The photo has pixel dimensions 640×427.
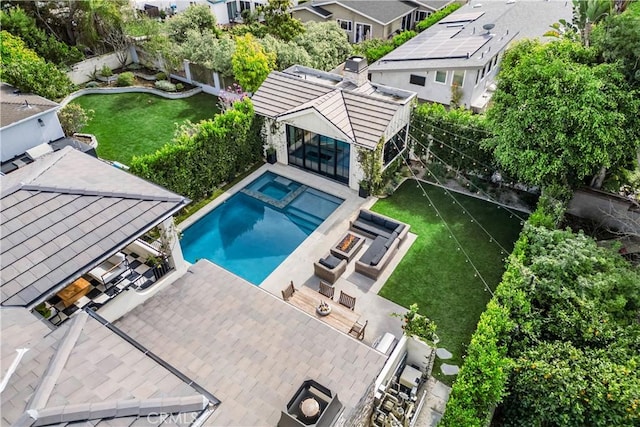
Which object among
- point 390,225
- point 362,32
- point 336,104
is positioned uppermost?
point 336,104

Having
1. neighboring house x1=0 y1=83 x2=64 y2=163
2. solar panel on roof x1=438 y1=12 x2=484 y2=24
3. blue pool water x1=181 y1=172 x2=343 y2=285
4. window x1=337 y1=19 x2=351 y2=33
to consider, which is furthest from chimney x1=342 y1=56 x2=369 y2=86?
window x1=337 y1=19 x2=351 y2=33

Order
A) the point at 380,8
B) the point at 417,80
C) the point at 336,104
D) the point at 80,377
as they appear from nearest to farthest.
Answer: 1. the point at 80,377
2. the point at 336,104
3. the point at 417,80
4. the point at 380,8

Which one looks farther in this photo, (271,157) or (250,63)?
(250,63)

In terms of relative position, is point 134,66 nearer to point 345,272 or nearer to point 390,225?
point 390,225

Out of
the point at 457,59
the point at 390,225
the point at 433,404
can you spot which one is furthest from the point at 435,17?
the point at 433,404

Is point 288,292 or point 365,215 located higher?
point 288,292

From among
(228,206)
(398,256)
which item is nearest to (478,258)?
(398,256)

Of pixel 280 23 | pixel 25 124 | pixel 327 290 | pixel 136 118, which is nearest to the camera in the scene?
pixel 327 290

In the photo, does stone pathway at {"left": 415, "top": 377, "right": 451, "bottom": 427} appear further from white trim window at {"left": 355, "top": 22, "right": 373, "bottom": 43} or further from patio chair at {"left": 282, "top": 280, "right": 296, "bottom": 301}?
white trim window at {"left": 355, "top": 22, "right": 373, "bottom": 43}
